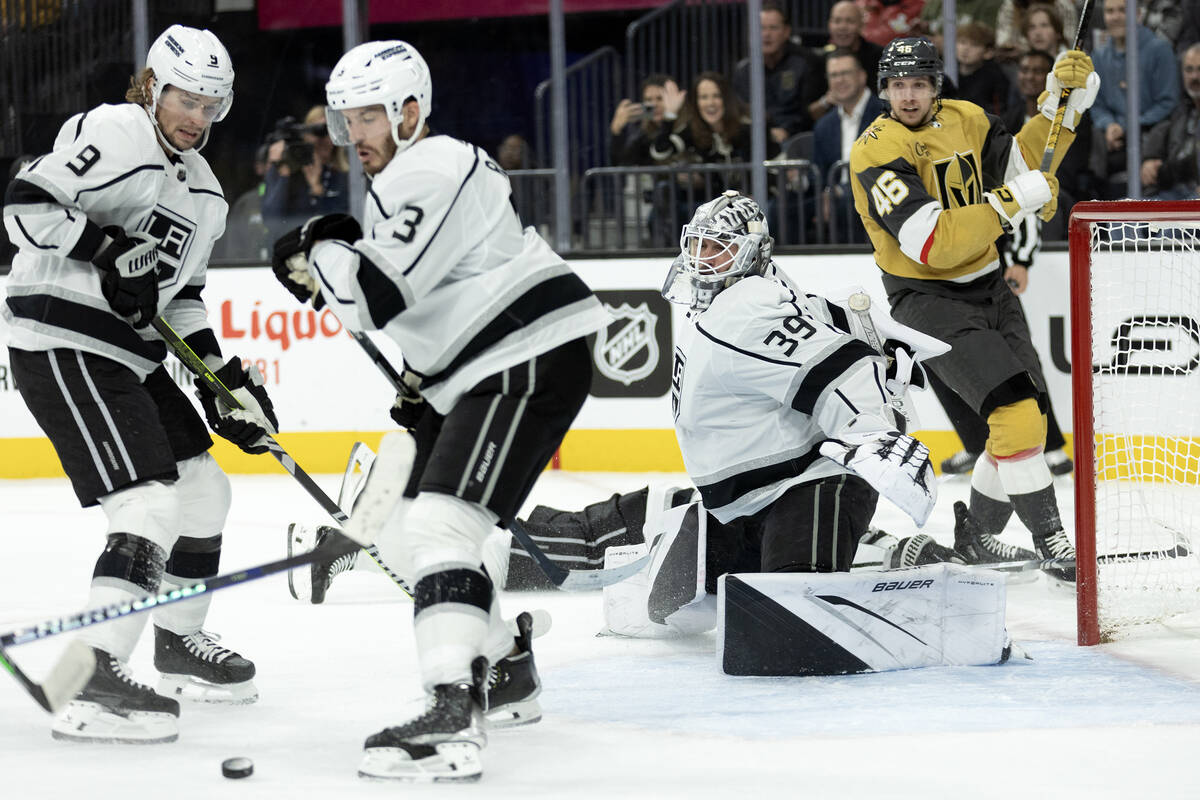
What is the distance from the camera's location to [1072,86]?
391cm

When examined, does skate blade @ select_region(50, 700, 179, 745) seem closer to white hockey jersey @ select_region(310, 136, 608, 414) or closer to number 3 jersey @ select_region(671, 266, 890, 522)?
white hockey jersey @ select_region(310, 136, 608, 414)

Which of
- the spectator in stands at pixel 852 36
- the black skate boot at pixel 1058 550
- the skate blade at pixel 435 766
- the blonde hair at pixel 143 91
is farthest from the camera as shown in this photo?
the spectator in stands at pixel 852 36

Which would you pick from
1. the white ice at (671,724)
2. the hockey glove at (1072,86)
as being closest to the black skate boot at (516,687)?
the white ice at (671,724)

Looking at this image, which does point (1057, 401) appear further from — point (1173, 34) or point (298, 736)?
point (298, 736)

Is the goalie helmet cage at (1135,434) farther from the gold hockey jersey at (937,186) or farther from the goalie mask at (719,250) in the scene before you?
the goalie mask at (719,250)

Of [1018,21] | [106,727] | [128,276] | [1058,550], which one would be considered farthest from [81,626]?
[1018,21]

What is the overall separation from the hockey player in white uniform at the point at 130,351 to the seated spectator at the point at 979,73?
3.65 m

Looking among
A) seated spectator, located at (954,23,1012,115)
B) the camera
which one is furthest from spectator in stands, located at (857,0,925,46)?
the camera

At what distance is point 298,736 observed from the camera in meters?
2.58

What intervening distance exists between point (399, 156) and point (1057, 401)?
367 centimetres

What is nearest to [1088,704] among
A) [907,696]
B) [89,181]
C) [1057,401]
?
[907,696]

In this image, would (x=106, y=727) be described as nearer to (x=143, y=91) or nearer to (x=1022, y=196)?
(x=143, y=91)

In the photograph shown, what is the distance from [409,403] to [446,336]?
7.8 inches

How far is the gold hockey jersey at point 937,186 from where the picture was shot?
3715mm
